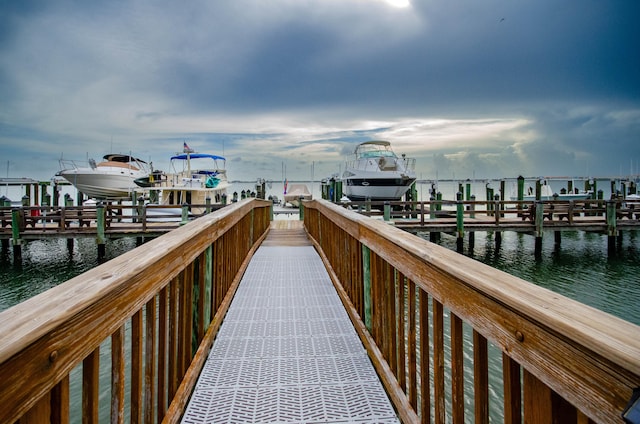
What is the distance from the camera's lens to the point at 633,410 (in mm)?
746

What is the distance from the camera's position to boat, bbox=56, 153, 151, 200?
2645cm

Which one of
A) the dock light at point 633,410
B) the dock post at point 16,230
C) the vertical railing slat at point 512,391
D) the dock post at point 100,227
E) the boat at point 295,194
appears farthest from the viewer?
the boat at point 295,194

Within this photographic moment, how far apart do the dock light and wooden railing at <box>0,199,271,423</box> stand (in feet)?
4.11

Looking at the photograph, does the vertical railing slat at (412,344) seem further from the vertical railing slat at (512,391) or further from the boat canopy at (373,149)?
the boat canopy at (373,149)

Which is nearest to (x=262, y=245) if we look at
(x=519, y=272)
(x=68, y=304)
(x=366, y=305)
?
(x=366, y=305)

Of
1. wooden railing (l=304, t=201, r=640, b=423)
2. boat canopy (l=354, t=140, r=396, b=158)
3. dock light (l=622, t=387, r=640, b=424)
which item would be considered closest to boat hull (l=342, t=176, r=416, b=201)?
boat canopy (l=354, t=140, r=396, b=158)

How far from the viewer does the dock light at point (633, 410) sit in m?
0.74

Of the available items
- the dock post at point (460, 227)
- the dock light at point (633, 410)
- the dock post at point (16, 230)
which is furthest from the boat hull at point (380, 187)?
the dock light at point (633, 410)

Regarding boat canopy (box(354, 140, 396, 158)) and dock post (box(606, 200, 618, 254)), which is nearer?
dock post (box(606, 200, 618, 254))

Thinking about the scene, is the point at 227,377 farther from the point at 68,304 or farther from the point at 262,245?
the point at 262,245

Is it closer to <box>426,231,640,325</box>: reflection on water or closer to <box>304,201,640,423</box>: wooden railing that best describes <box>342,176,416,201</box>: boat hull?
<box>426,231,640,325</box>: reflection on water

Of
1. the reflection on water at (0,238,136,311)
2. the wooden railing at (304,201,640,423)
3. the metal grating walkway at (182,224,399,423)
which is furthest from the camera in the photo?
the reflection on water at (0,238,136,311)

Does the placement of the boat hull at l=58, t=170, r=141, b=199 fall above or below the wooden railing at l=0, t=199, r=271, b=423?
above

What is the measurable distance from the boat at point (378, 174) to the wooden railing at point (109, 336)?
24.7 meters
